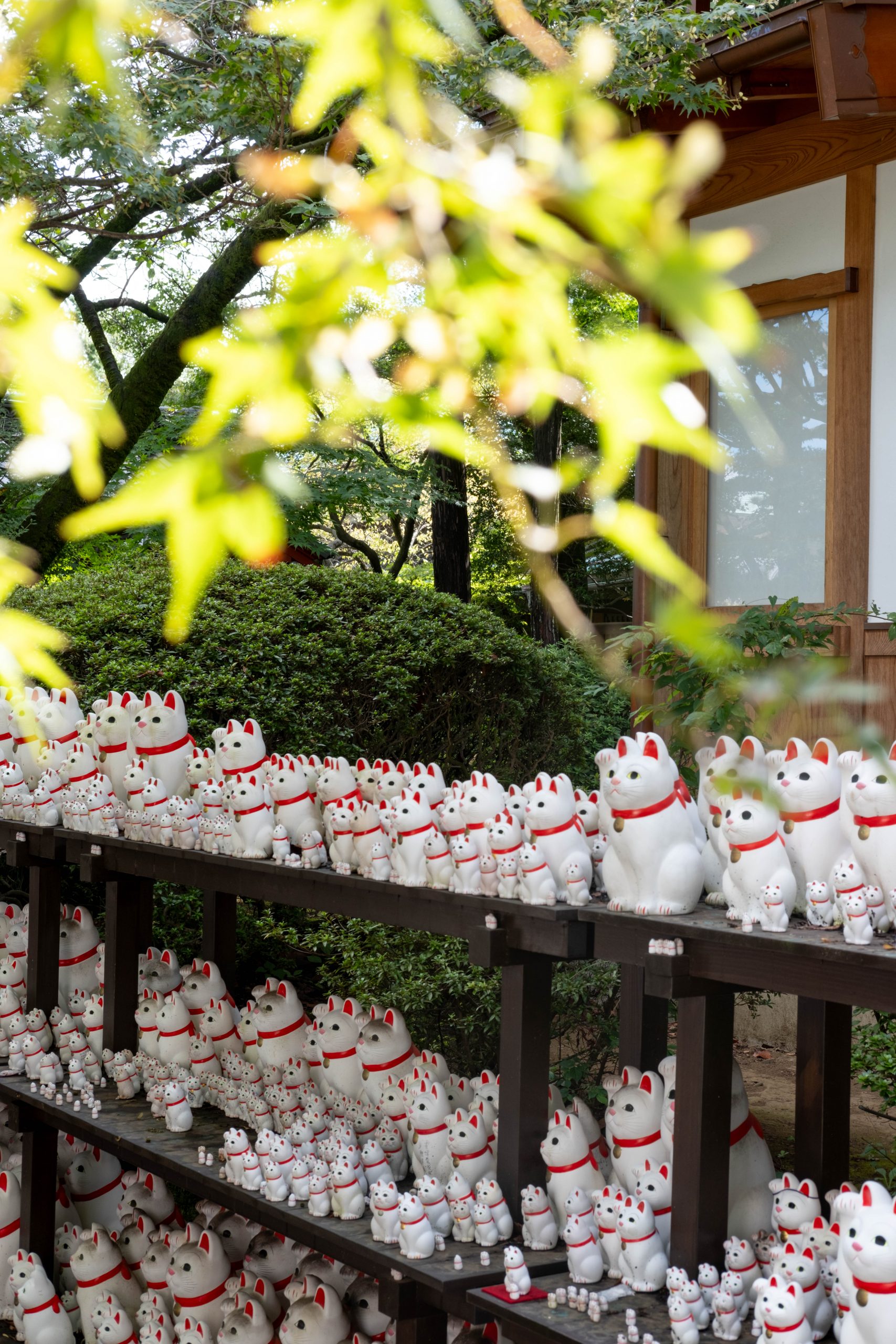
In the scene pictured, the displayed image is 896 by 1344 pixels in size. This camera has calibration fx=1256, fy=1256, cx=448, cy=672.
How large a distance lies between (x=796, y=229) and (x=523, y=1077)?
4460 mm

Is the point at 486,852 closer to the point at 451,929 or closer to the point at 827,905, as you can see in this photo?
the point at 451,929

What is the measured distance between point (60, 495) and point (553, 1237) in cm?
616

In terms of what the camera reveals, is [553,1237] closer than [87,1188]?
Yes

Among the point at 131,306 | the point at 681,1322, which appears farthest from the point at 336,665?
the point at 131,306

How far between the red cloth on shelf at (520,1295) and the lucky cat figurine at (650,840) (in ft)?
2.70

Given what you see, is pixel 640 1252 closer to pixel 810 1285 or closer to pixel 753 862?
pixel 810 1285

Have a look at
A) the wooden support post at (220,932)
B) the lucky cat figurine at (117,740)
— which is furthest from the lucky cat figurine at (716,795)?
the wooden support post at (220,932)

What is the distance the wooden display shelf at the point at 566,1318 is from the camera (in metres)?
2.43

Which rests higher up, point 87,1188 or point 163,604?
point 163,604

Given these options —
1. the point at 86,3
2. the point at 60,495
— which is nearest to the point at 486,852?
the point at 86,3

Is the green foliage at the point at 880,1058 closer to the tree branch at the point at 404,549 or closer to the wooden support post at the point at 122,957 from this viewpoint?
the wooden support post at the point at 122,957

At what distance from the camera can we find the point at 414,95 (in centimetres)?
78

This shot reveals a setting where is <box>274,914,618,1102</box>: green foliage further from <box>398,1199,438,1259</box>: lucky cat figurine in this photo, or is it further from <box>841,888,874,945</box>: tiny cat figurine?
<box>841,888,874,945</box>: tiny cat figurine

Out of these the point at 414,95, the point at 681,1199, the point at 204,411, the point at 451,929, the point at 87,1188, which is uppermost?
the point at 414,95
